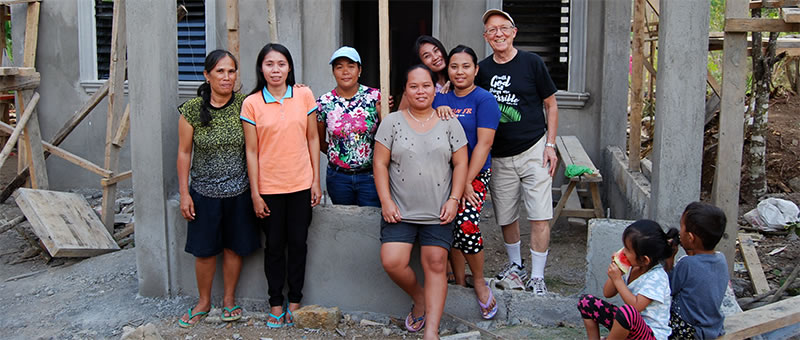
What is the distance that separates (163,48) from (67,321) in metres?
1.91

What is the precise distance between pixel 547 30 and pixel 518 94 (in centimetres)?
349

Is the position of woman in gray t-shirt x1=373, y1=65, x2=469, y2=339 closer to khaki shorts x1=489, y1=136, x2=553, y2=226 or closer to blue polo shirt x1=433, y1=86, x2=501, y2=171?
blue polo shirt x1=433, y1=86, x2=501, y2=171

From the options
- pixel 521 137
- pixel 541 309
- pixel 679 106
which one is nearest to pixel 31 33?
pixel 521 137

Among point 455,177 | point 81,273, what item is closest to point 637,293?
point 455,177

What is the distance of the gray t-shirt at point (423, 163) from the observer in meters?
3.95

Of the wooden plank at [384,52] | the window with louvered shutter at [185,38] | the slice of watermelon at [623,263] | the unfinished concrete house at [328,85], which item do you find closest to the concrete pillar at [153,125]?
the unfinished concrete house at [328,85]

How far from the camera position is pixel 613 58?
23.4 feet

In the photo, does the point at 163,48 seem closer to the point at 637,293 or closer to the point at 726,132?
the point at 637,293

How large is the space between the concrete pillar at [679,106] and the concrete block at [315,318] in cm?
208

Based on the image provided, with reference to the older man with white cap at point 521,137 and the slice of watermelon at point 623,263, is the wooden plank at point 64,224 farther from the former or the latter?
the slice of watermelon at point 623,263

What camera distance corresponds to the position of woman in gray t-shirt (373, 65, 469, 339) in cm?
394

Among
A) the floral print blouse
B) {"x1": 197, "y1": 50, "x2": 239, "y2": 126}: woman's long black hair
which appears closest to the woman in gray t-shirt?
the floral print blouse

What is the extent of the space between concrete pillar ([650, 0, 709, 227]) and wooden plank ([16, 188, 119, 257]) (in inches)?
177

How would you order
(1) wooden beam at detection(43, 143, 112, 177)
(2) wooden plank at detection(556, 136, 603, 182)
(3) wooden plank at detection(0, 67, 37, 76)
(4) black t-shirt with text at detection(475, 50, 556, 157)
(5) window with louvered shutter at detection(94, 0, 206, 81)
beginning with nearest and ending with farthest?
(4) black t-shirt with text at detection(475, 50, 556, 157)
(2) wooden plank at detection(556, 136, 603, 182)
(3) wooden plank at detection(0, 67, 37, 76)
(1) wooden beam at detection(43, 143, 112, 177)
(5) window with louvered shutter at detection(94, 0, 206, 81)
